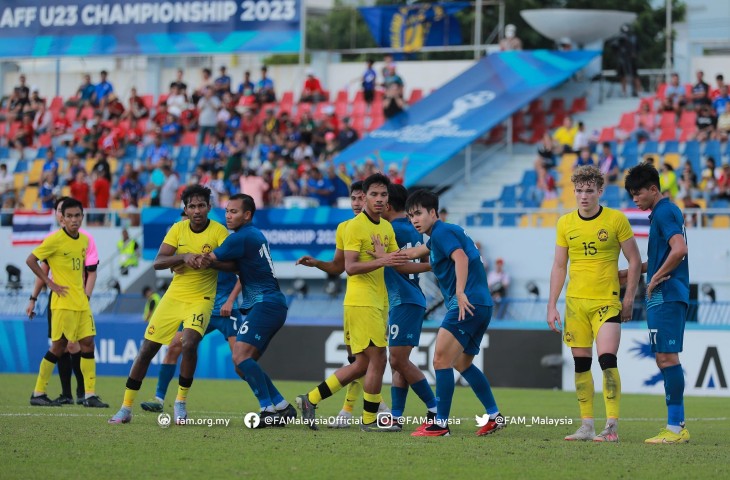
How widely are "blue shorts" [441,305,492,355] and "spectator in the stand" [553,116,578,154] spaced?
18.2 m

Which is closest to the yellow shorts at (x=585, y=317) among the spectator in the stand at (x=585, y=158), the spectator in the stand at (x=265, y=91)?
the spectator in the stand at (x=585, y=158)

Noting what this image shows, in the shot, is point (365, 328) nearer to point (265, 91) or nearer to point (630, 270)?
point (630, 270)

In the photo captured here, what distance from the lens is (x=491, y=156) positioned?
33.3 m

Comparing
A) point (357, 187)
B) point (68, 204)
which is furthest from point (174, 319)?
point (68, 204)

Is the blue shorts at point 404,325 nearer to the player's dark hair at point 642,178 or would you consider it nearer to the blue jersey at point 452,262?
the blue jersey at point 452,262

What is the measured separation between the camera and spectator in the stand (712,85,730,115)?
29422 millimetres

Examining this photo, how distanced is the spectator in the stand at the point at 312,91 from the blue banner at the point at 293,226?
335 inches

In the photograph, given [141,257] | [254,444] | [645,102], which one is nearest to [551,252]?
[645,102]

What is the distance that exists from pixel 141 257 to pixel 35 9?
12.6 m

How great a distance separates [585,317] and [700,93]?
19.3m

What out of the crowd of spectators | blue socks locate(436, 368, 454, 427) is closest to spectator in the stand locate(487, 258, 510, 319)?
the crowd of spectators

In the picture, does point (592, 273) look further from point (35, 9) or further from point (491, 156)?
point (35, 9)

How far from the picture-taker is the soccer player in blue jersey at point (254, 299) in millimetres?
12836

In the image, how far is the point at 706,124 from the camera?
95.6ft
